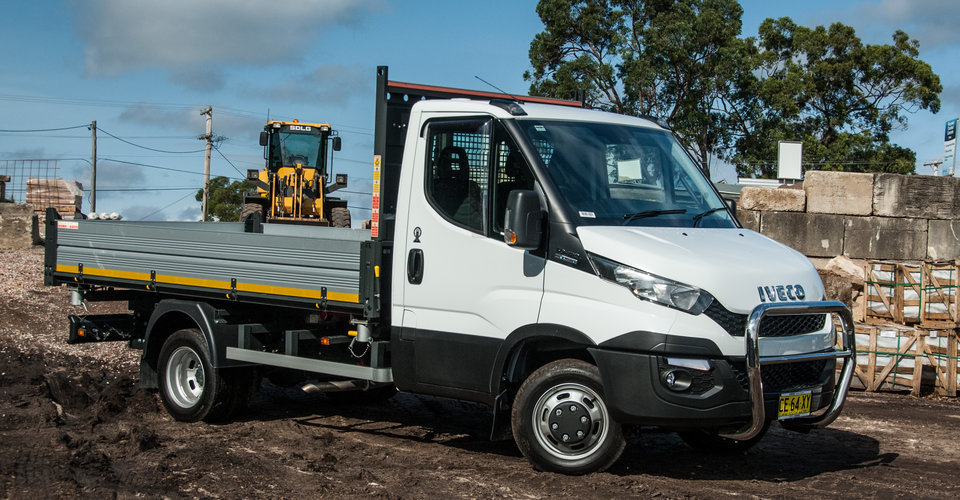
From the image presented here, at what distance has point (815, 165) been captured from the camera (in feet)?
112

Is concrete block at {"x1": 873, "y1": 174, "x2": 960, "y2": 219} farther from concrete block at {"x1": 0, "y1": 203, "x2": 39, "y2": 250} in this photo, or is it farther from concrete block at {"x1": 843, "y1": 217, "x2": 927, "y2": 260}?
concrete block at {"x1": 0, "y1": 203, "x2": 39, "y2": 250}

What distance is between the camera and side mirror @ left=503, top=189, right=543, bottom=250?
5910 millimetres

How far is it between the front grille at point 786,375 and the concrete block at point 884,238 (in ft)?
29.8

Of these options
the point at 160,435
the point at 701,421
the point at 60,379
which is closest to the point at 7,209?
the point at 60,379

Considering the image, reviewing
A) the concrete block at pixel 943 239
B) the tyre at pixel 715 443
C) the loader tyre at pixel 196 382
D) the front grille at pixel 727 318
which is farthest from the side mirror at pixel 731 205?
the concrete block at pixel 943 239

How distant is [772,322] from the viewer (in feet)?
18.9

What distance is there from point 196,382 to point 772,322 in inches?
201

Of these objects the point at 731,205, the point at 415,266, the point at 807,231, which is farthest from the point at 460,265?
the point at 807,231

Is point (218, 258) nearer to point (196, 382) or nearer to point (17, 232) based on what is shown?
point (196, 382)

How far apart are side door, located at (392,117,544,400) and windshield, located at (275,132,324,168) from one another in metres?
18.3

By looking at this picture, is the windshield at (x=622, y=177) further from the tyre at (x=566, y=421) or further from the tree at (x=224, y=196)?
the tree at (x=224, y=196)

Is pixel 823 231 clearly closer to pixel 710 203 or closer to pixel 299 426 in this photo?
pixel 710 203

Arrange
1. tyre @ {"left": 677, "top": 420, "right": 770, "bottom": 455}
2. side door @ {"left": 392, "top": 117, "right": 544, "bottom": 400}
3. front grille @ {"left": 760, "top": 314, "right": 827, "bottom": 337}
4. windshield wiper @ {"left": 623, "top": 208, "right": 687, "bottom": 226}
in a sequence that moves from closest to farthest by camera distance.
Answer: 1. front grille @ {"left": 760, "top": 314, "right": 827, "bottom": 337}
2. windshield wiper @ {"left": 623, "top": 208, "right": 687, "bottom": 226}
3. side door @ {"left": 392, "top": 117, "right": 544, "bottom": 400}
4. tyre @ {"left": 677, "top": 420, "right": 770, "bottom": 455}

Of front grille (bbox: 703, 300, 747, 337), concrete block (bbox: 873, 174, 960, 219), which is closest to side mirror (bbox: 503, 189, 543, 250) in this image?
front grille (bbox: 703, 300, 747, 337)
